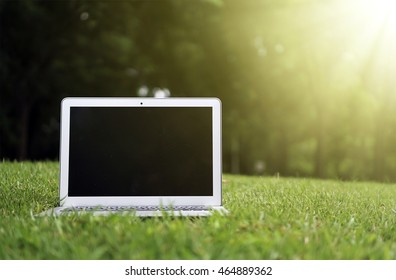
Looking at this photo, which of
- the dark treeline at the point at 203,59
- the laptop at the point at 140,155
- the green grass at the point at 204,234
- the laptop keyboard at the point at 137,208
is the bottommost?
the green grass at the point at 204,234

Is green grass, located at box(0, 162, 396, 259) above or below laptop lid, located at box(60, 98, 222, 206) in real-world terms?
below

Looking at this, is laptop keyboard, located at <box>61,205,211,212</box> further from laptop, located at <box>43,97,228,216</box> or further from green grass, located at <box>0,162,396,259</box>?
green grass, located at <box>0,162,396,259</box>

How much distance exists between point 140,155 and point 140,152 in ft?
0.08

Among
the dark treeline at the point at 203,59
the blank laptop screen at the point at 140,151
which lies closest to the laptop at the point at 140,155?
the blank laptop screen at the point at 140,151

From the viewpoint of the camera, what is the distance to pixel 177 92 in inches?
917

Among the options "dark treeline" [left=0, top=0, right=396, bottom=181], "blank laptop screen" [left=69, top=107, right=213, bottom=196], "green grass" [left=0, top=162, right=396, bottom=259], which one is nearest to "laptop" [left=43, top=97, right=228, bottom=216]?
"blank laptop screen" [left=69, top=107, right=213, bottom=196]

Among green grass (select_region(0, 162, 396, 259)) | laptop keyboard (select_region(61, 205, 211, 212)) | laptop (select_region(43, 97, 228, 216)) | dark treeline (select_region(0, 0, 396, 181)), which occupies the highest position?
dark treeline (select_region(0, 0, 396, 181))

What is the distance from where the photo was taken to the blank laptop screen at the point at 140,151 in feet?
14.8

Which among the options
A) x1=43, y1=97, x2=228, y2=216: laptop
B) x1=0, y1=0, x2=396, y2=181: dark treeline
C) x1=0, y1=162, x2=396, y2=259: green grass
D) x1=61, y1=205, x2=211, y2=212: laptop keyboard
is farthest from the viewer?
x1=0, y1=0, x2=396, y2=181: dark treeline

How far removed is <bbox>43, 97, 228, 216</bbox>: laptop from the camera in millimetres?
4516

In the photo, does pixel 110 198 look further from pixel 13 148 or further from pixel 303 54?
pixel 303 54

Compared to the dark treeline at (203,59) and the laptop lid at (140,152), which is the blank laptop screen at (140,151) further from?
the dark treeline at (203,59)

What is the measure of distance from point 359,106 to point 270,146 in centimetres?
612
